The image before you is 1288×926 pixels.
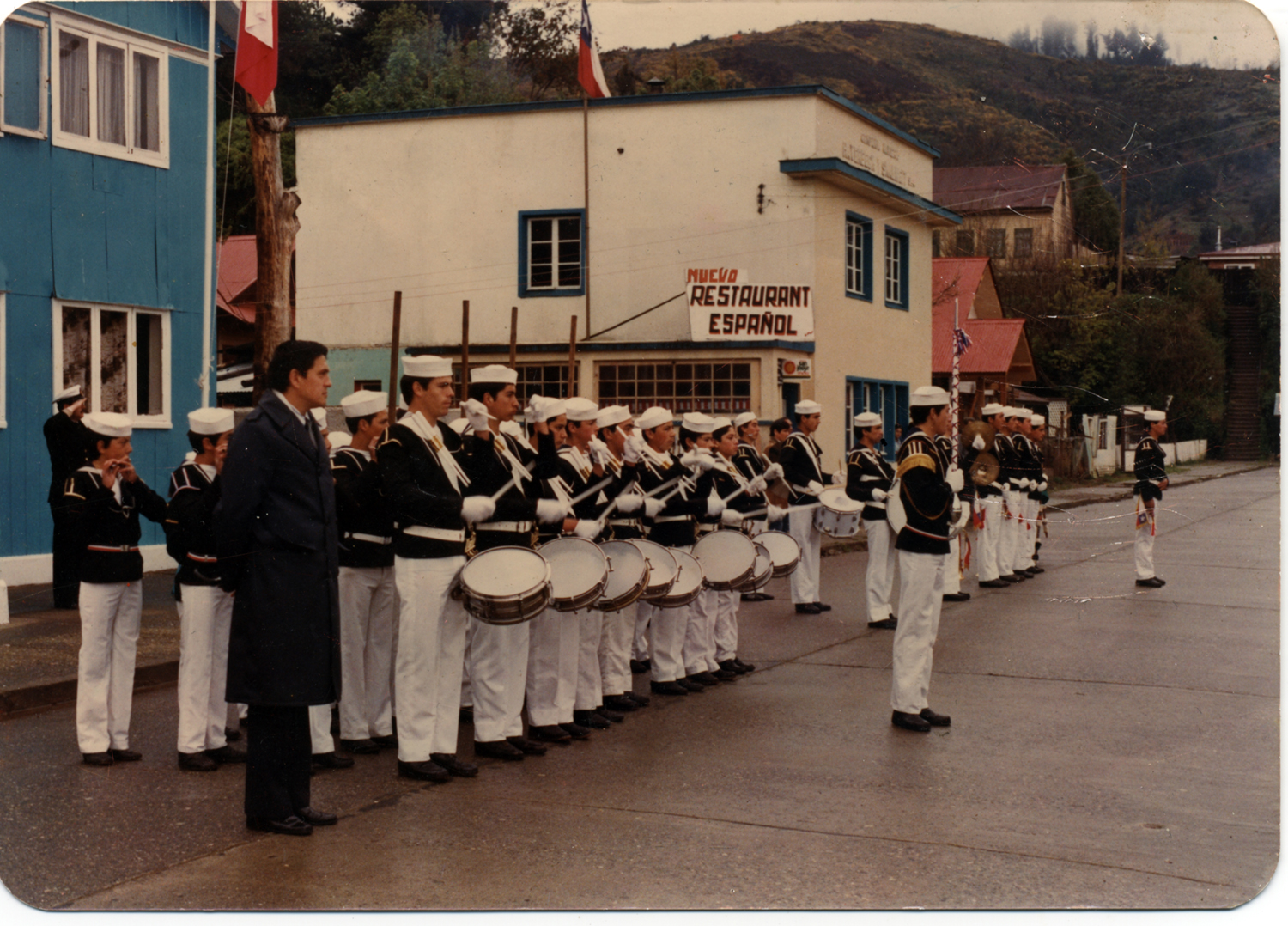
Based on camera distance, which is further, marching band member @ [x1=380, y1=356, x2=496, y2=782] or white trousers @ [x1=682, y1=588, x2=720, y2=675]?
white trousers @ [x1=682, y1=588, x2=720, y2=675]

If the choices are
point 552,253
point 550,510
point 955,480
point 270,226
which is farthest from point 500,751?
point 552,253

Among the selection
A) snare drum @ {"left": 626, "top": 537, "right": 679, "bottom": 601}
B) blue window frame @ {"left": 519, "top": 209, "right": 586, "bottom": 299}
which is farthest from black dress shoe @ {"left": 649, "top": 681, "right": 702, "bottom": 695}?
blue window frame @ {"left": 519, "top": 209, "right": 586, "bottom": 299}

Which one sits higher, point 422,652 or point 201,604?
point 201,604

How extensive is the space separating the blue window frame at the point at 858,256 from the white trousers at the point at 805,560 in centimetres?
1099

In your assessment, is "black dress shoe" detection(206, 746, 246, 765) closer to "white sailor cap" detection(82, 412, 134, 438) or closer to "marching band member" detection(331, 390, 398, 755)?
"marching band member" detection(331, 390, 398, 755)

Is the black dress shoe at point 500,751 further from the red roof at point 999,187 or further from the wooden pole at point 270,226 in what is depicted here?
the wooden pole at point 270,226

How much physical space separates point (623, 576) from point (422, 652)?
1.64 meters

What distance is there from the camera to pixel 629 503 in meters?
8.97

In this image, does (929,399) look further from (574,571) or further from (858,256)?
(858,256)

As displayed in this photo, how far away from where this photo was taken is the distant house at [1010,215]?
9.95 m

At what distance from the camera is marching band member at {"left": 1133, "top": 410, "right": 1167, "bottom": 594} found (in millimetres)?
9172

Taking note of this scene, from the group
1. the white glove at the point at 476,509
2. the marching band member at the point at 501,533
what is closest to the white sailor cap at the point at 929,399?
the marching band member at the point at 501,533

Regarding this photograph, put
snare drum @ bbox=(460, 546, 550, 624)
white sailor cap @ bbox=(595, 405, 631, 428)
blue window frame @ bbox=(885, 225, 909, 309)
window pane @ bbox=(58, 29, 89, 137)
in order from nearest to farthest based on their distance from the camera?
snare drum @ bbox=(460, 546, 550, 624) < white sailor cap @ bbox=(595, 405, 631, 428) < window pane @ bbox=(58, 29, 89, 137) < blue window frame @ bbox=(885, 225, 909, 309)

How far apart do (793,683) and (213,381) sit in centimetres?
852
